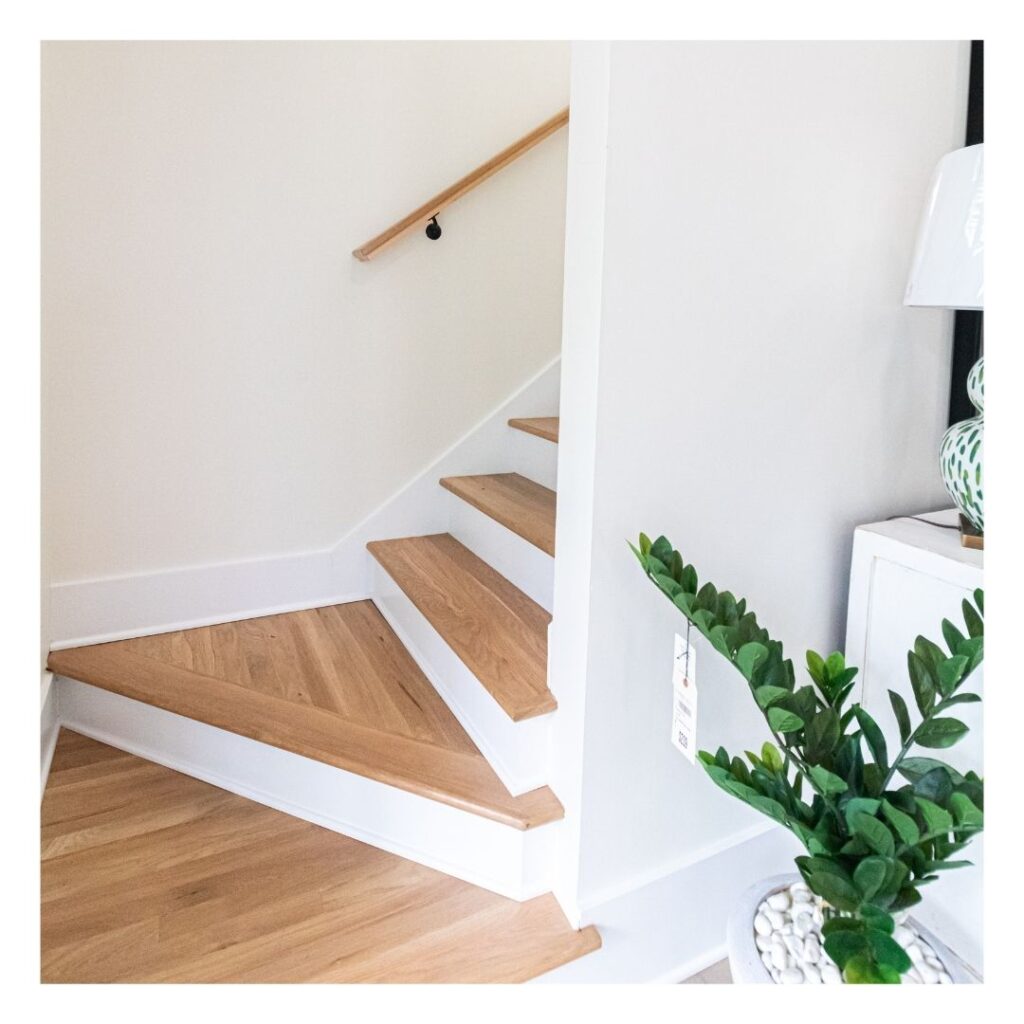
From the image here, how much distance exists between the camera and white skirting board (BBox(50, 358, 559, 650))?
5.77 ft

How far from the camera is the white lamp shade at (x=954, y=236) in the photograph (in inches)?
36.3

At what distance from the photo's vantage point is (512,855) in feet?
3.90

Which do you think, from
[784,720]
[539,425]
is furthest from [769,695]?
[539,425]

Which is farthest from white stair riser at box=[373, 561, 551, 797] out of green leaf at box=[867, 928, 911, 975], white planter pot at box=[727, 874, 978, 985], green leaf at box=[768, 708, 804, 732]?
green leaf at box=[867, 928, 911, 975]

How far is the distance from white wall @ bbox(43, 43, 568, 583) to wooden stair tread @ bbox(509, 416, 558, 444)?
12 cm

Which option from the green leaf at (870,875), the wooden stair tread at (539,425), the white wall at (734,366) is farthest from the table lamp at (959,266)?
the wooden stair tread at (539,425)

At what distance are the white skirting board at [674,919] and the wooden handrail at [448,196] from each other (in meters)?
1.61

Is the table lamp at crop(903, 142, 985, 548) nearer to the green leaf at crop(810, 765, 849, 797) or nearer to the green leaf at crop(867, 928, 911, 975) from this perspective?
the green leaf at crop(810, 765, 849, 797)

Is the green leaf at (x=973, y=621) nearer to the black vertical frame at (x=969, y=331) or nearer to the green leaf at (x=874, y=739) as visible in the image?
the green leaf at (x=874, y=739)
